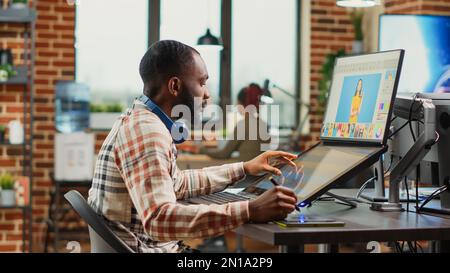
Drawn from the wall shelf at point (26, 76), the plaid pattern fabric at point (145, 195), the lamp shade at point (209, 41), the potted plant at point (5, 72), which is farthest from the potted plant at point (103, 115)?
the plaid pattern fabric at point (145, 195)

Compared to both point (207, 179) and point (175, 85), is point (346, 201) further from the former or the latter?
point (175, 85)

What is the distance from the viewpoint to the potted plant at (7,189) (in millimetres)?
5109

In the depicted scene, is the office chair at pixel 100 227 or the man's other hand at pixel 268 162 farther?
the man's other hand at pixel 268 162

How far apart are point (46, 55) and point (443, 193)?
16.5 feet

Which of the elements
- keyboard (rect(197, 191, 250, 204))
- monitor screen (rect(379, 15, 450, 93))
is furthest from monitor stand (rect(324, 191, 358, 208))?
monitor screen (rect(379, 15, 450, 93))

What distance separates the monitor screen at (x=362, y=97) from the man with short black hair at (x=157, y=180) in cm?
27

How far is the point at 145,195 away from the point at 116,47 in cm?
567

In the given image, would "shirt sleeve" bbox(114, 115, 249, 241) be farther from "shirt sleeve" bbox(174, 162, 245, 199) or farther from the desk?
A: "shirt sleeve" bbox(174, 162, 245, 199)

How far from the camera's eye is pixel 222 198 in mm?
2146

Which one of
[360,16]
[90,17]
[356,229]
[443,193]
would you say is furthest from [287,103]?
[356,229]

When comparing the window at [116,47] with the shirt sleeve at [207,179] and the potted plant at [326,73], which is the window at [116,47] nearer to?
the potted plant at [326,73]

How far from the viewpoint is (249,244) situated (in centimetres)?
668

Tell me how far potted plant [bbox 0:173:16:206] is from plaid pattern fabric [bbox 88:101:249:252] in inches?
133

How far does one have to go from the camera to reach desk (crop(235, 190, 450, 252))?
1.66 m
